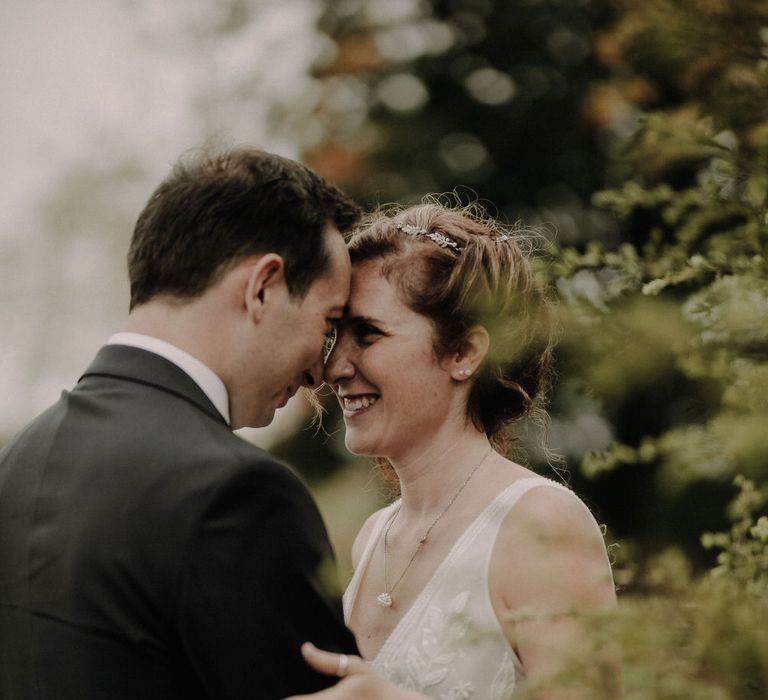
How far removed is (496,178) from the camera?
5594 millimetres

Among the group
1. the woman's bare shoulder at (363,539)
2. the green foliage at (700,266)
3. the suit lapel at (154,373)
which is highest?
the green foliage at (700,266)

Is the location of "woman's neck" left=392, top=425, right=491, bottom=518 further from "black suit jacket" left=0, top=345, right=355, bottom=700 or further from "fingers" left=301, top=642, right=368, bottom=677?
"fingers" left=301, top=642, right=368, bottom=677

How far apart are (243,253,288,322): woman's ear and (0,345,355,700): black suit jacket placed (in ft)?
1.47

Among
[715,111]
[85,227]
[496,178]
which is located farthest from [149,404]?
[85,227]

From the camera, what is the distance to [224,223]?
2.91 m

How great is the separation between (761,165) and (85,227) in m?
5.92

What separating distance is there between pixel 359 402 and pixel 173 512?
1.50 m

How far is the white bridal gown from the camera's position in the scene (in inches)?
127

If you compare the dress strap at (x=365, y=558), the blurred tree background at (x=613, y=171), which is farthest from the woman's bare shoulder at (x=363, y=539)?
the blurred tree background at (x=613, y=171)

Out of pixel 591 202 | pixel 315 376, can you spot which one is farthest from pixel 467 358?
pixel 591 202

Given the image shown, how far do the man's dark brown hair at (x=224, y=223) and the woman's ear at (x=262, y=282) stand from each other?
0.13 ft

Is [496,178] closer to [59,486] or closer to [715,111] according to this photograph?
[59,486]

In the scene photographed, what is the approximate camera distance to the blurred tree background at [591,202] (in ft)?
4.11

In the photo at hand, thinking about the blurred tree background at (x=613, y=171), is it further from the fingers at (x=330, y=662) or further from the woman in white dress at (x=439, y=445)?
the fingers at (x=330, y=662)
